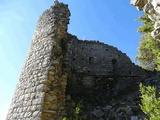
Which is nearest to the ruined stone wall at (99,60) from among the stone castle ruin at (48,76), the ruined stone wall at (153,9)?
the stone castle ruin at (48,76)

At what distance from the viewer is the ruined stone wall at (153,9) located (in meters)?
3.21

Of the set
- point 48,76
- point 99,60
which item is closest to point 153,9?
point 48,76

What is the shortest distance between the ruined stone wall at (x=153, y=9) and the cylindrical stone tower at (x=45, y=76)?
8.89 ft

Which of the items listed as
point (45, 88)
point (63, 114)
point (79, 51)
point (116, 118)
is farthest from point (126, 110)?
point (79, 51)

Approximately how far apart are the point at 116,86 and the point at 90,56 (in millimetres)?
8099

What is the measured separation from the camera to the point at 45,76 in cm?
545

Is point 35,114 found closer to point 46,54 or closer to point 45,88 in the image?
point 45,88

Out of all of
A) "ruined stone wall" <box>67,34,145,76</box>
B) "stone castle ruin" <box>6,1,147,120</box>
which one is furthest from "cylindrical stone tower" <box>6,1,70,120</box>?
"ruined stone wall" <box>67,34,145,76</box>

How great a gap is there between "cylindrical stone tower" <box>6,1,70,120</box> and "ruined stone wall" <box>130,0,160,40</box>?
8.89 feet

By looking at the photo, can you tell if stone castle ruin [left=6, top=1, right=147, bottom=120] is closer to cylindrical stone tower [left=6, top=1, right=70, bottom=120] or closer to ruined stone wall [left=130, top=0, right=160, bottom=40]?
cylindrical stone tower [left=6, top=1, right=70, bottom=120]

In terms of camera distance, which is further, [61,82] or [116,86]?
[116,86]

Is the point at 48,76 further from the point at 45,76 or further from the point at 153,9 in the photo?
the point at 153,9

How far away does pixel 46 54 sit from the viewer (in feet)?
19.3

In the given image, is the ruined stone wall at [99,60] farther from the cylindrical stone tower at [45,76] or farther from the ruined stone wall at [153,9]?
the ruined stone wall at [153,9]
